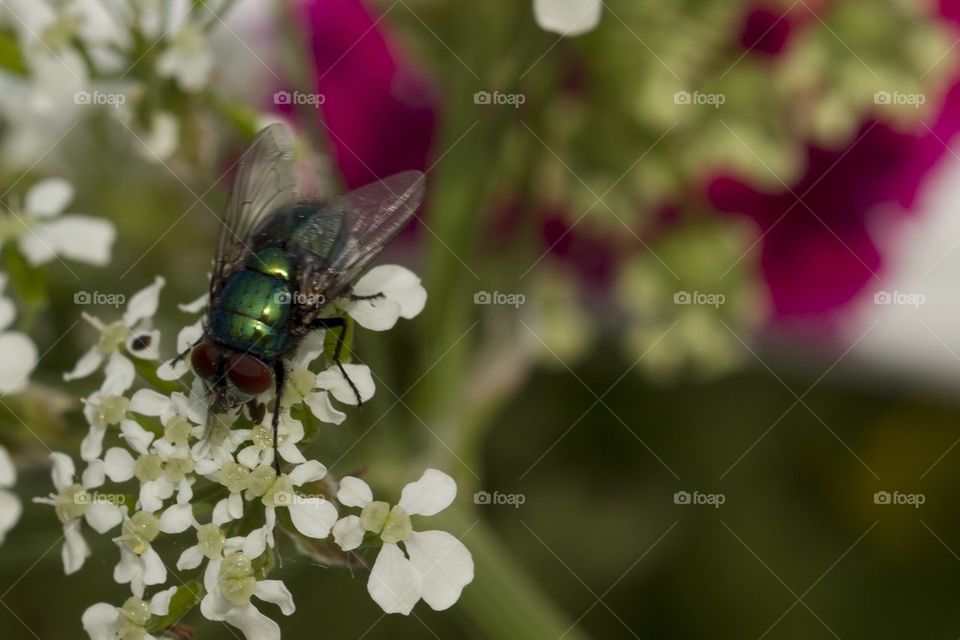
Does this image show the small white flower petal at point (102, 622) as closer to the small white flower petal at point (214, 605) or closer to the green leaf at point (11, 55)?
the small white flower petal at point (214, 605)

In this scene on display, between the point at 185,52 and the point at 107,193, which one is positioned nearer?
the point at 185,52

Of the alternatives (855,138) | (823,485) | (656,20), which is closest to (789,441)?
(823,485)

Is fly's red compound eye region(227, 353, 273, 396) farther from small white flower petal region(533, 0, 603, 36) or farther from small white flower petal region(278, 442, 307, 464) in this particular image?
small white flower petal region(533, 0, 603, 36)

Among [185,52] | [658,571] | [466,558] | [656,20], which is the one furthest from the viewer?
[658,571]

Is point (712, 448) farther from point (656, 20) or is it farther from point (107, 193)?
point (107, 193)
